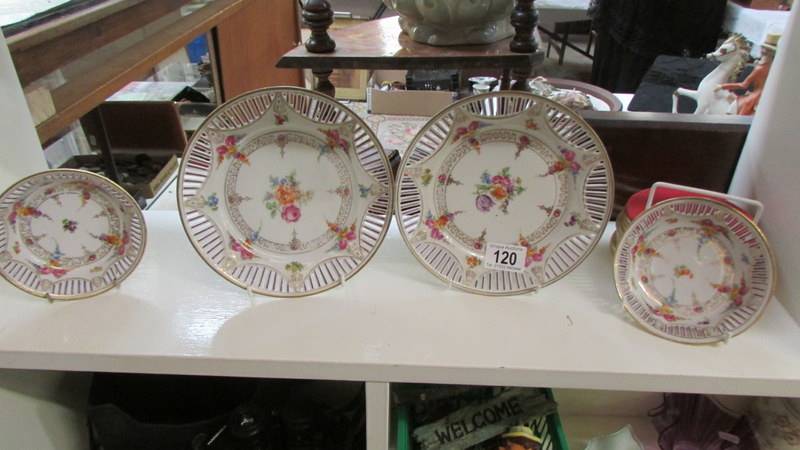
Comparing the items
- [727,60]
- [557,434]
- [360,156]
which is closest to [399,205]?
[360,156]

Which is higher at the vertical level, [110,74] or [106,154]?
[110,74]

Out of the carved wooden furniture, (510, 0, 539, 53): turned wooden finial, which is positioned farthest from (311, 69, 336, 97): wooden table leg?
(510, 0, 539, 53): turned wooden finial

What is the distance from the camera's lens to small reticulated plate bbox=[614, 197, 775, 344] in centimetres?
60

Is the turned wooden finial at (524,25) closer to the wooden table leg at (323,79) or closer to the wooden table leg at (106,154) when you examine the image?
the wooden table leg at (323,79)

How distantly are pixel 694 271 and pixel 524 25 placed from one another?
351 millimetres

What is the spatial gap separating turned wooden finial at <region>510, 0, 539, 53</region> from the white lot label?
0.24 metres

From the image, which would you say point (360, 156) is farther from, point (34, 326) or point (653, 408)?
point (653, 408)

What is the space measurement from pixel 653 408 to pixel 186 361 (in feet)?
2.39

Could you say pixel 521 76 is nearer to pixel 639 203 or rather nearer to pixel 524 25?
pixel 524 25

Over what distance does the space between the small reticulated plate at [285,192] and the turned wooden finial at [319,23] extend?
114 millimetres

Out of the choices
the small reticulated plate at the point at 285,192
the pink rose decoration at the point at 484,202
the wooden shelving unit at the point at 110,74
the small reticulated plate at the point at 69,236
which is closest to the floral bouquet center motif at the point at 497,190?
the pink rose decoration at the point at 484,202

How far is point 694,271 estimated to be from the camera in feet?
2.05

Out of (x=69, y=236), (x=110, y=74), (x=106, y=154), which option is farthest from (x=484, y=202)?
(x=106, y=154)

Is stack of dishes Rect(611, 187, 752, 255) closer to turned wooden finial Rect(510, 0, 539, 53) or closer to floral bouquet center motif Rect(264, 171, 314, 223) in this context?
turned wooden finial Rect(510, 0, 539, 53)
